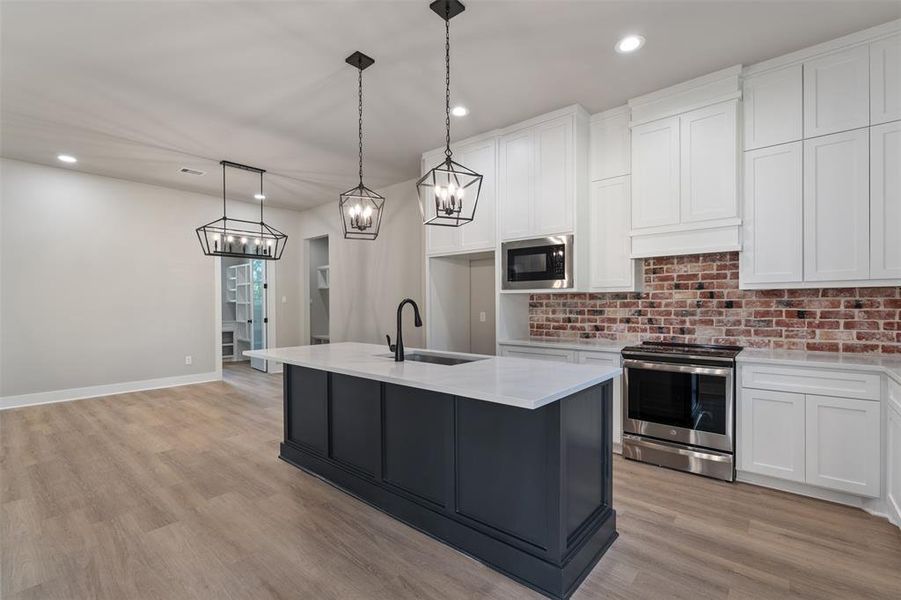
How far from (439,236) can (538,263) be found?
1.22m

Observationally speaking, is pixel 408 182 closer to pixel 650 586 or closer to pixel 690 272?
pixel 690 272

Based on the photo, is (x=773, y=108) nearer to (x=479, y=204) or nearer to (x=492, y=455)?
(x=479, y=204)

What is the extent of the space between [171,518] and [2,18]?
299cm

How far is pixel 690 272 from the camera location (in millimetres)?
3486

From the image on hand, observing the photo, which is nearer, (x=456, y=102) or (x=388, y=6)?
(x=388, y=6)

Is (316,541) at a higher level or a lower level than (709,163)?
lower

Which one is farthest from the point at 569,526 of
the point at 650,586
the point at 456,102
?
the point at 456,102

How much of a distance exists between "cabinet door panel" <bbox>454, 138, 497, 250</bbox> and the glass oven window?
5.89 ft

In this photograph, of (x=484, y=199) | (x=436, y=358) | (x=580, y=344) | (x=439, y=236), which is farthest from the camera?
(x=439, y=236)

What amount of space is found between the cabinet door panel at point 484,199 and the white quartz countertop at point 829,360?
226 centimetres

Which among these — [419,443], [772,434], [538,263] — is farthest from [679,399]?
[419,443]

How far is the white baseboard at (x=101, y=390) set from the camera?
492 cm

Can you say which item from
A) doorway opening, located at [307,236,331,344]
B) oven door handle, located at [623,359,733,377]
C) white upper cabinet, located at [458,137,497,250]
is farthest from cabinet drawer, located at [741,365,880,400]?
doorway opening, located at [307,236,331,344]

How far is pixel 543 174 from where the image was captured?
374cm
